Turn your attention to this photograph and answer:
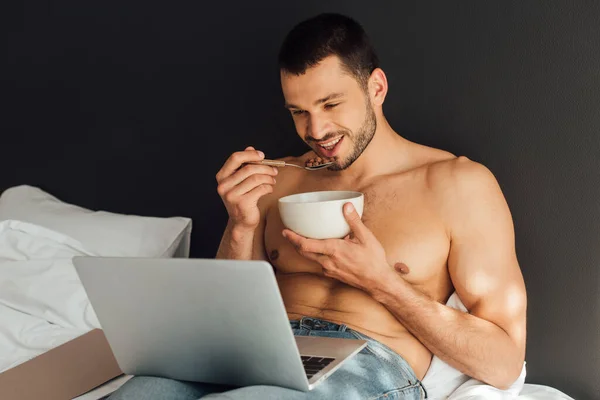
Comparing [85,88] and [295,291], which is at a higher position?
[85,88]

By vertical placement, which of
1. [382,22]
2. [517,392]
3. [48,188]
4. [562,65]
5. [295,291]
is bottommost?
[517,392]

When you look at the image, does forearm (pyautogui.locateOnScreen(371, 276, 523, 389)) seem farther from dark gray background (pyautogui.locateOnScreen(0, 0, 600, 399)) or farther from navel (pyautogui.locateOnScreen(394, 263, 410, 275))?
dark gray background (pyautogui.locateOnScreen(0, 0, 600, 399))

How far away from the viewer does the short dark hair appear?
1587mm

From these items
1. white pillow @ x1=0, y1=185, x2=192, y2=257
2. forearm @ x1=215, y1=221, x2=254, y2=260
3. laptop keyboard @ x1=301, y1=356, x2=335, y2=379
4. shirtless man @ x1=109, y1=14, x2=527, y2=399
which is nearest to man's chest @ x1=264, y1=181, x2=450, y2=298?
shirtless man @ x1=109, y1=14, x2=527, y2=399

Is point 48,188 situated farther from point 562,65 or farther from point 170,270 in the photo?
point 562,65

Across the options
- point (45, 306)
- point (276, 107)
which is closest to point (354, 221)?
point (276, 107)

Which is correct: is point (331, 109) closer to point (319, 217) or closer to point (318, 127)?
point (318, 127)

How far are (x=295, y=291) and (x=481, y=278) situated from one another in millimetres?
433

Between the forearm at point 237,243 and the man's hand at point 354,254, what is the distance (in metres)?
0.27

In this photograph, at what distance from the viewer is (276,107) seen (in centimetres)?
203

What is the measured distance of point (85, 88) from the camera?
2377 mm

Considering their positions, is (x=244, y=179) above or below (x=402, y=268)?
above

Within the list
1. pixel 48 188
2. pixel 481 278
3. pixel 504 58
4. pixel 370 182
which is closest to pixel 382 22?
pixel 504 58

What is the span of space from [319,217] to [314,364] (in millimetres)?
275
